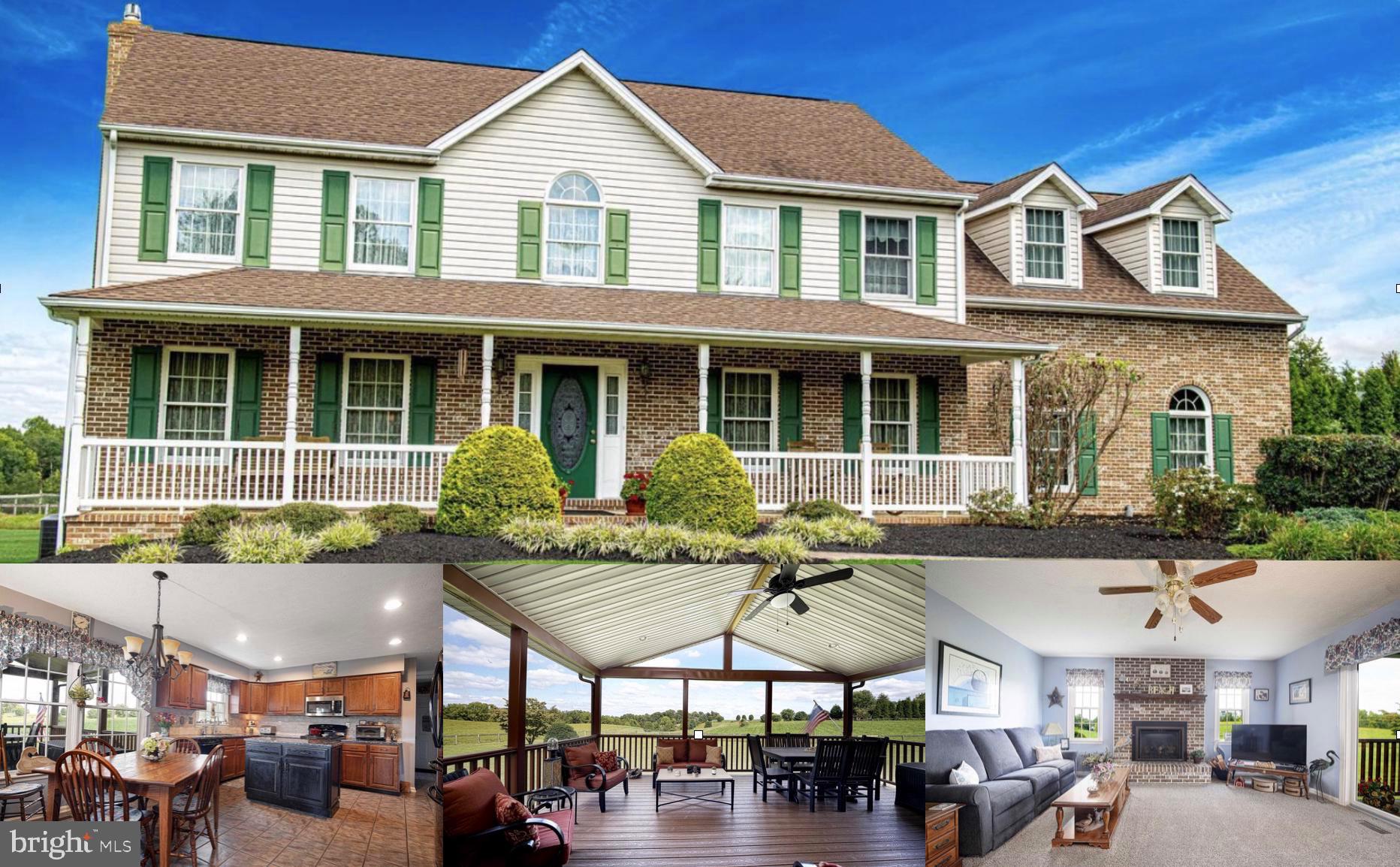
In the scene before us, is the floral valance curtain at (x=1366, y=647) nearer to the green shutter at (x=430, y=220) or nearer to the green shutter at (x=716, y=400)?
the green shutter at (x=716, y=400)

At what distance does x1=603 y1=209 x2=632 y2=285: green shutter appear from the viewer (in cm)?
1664

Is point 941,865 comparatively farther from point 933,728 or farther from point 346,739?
point 346,739

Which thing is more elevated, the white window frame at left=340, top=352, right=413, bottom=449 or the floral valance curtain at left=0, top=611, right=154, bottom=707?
the white window frame at left=340, top=352, right=413, bottom=449

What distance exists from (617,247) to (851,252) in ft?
11.4

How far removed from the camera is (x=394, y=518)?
13352 millimetres

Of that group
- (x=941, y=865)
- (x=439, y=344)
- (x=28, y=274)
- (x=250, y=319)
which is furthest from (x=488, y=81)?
(x=941, y=865)

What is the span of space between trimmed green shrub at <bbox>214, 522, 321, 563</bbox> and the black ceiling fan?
6.55 meters

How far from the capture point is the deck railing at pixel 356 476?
13594 mm

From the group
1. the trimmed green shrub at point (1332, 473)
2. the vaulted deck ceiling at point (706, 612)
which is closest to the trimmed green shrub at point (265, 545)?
the vaulted deck ceiling at point (706, 612)

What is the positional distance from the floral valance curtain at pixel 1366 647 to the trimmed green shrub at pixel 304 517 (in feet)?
33.8

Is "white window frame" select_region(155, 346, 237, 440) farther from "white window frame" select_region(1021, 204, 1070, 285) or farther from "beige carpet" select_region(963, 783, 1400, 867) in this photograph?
"beige carpet" select_region(963, 783, 1400, 867)

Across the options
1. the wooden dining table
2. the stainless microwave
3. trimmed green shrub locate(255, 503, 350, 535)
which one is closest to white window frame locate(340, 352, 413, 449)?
trimmed green shrub locate(255, 503, 350, 535)

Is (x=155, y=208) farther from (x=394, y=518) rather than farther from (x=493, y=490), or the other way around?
(x=493, y=490)

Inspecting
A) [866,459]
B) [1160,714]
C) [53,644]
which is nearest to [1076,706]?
[1160,714]
